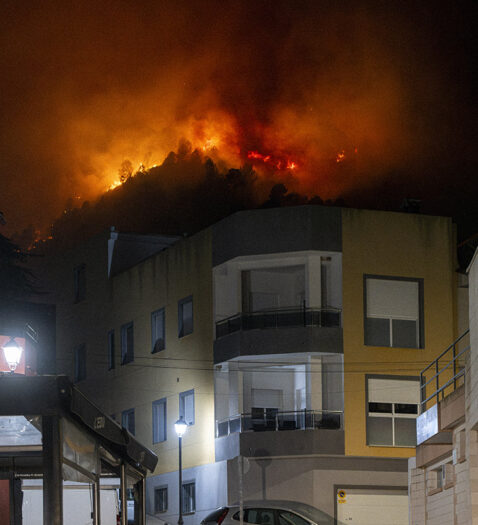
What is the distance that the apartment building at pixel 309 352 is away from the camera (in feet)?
117

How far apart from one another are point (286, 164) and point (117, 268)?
1879 centimetres

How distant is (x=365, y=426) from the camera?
118ft

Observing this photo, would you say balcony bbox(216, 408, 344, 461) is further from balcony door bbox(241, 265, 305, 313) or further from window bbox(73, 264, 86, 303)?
window bbox(73, 264, 86, 303)

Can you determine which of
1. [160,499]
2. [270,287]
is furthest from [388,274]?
[160,499]

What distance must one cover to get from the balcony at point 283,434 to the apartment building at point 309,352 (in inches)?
1.7

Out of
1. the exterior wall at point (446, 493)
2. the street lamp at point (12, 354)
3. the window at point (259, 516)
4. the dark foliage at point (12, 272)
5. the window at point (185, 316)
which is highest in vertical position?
the dark foliage at point (12, 272)

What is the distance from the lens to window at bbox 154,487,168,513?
41125mm

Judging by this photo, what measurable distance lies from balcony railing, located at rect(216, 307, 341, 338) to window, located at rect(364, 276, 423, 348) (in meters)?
1.11

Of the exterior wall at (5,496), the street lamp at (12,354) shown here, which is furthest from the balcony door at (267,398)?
the exterior wall at (5,496)

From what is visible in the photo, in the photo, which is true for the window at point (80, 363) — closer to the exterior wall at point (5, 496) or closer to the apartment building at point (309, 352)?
the apartment building at point (309, 352)

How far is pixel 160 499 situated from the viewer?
4166 centimetres

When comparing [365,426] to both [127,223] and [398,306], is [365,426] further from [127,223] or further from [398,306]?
[127,223]

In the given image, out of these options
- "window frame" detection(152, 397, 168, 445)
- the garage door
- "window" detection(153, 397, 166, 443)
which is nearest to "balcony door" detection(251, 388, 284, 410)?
the garage door

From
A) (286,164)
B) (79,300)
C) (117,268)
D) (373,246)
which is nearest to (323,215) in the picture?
(373,246)
